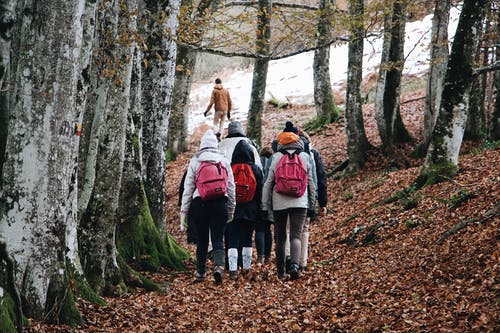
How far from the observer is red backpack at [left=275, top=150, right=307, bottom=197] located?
8734 millimetres

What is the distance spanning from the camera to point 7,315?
4859 millimetres

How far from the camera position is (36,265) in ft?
17.6

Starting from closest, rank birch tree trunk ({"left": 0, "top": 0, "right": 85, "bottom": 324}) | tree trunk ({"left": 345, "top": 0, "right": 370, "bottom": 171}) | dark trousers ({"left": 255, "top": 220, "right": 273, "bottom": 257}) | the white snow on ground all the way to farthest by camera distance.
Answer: birch tree trunk ({"left": 0, "top": 0, "right": 85, "bottom": 324}), dark trousers ({"left": 255, "top": 220, "right": 273, "bottom": 257}), tree trunk ({"left": 345, "top": 0, "right": 370, "bottom": 171}), the white snow on ground

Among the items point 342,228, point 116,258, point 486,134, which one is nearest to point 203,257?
point 116,258

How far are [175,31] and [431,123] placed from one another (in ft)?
28.2

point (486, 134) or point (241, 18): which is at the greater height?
point (241, 18)

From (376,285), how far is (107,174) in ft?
12.0

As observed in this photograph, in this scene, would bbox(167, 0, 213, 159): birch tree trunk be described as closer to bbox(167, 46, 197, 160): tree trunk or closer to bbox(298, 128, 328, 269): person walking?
bbox(167, 46, 197, 160): tree trunk

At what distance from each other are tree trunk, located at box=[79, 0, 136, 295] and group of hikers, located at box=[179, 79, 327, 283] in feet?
4.25

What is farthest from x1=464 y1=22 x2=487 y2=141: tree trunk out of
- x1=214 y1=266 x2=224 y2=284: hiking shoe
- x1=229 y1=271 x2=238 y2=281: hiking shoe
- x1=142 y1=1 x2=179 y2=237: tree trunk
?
x1=214 y1=266 x2=224 y2=284: hiking shoe

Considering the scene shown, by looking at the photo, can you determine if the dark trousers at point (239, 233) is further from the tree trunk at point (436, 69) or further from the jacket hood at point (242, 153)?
the tree trunk at point (436, 69)

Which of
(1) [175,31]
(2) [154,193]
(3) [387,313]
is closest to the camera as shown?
(3) [387,313]

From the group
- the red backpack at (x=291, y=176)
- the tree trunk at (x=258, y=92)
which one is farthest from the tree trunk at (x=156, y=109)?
the tree trunk at (x=258, y=92)

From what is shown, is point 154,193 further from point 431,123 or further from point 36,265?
point 431,123
